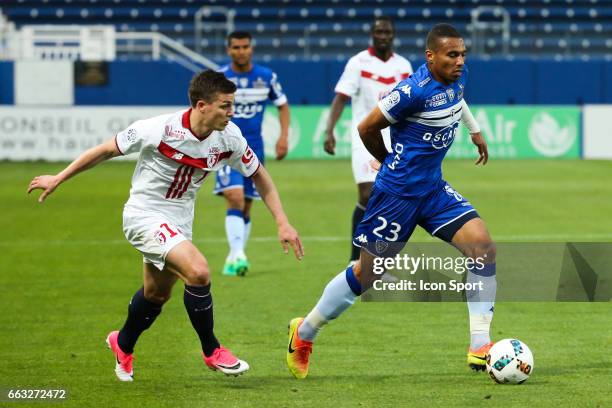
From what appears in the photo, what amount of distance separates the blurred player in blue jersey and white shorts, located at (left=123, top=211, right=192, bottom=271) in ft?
14.6

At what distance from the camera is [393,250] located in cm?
696

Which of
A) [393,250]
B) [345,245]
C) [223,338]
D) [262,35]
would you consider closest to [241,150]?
[393,250]

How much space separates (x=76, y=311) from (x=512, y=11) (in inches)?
1042

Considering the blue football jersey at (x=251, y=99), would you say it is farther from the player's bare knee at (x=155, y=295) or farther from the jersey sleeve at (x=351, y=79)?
the player's bare knee at (x=155, y=295)

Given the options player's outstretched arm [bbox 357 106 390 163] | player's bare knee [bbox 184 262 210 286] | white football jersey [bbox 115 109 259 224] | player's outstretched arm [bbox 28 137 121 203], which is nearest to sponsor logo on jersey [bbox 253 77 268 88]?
player's outstretched arm [bbox 357 106 390 163]

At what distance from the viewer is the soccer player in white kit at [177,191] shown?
640 centimetres

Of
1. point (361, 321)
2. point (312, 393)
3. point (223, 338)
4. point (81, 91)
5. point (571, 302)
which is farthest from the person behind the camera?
point (81, 91)

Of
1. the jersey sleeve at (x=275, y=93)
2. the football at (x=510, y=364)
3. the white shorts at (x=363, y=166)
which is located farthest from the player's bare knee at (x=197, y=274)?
the jersey sleeve at (x=275, y=93)

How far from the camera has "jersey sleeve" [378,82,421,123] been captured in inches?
265

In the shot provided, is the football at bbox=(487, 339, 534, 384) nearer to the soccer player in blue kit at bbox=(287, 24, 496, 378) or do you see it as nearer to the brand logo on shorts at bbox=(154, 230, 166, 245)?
the soccer player in blue kit at bbox=(287, 24, 496, 378)

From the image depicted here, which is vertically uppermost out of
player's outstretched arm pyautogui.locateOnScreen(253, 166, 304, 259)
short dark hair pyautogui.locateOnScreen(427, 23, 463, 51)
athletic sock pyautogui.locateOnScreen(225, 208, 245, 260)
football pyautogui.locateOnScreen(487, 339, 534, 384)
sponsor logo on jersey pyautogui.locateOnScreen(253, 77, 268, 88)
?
short dark hair pyautogui.locateOnScreen(427, 23, 463, 51)

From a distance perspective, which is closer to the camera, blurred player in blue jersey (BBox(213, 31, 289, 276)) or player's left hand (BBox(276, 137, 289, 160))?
blurred player in blue jersey (BBox(213, 31, 289, 276))

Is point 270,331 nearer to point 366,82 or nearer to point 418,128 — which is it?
point 418,128

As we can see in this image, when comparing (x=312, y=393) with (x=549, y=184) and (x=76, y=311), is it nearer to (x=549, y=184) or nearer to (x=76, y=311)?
(x=76, y=311)
